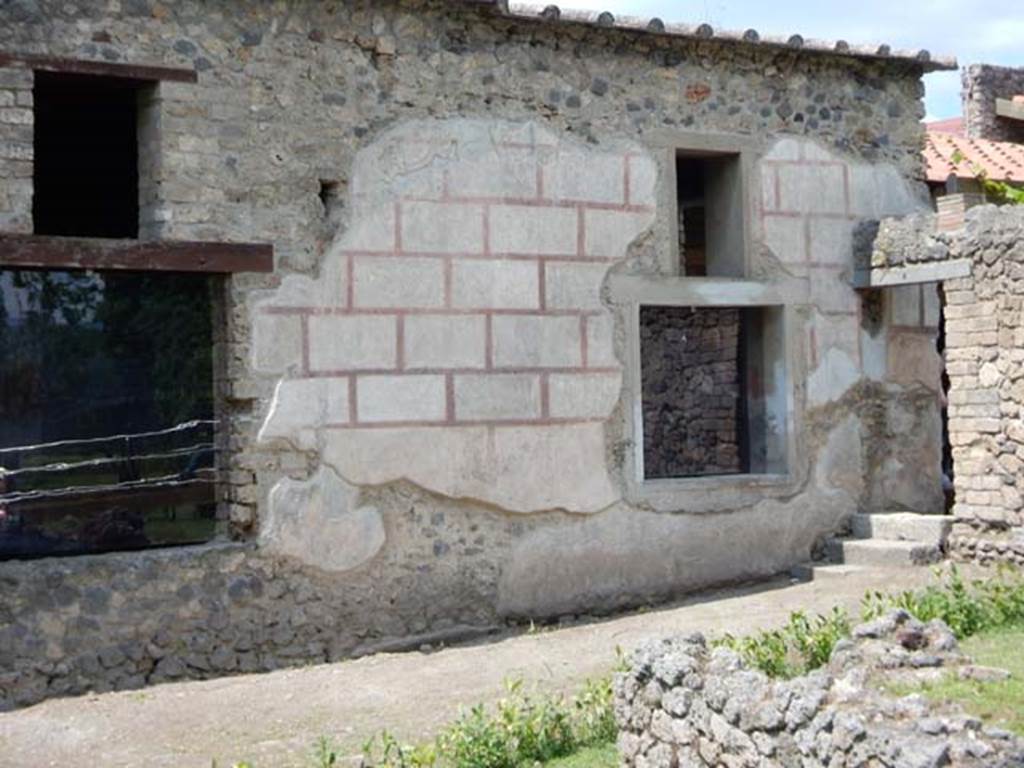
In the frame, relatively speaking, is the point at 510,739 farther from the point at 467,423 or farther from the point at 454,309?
the point at 454,309

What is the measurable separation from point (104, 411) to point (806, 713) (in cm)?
483

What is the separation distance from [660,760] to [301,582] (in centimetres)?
333

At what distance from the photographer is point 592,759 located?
6016mm

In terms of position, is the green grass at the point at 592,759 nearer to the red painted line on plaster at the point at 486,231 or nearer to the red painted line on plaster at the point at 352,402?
the red painted line on plaster at the point at 352,402

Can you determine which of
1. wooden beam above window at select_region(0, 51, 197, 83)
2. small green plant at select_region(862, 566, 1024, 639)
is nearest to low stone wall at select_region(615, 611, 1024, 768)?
small green plant at select_region(862, 566, 1024, 639)

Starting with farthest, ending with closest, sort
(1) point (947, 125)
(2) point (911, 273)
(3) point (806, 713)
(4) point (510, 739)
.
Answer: (1) point (947, 125)
(2) point (911, 273)
(4) point (510, 739)
(3) point (806, 713)

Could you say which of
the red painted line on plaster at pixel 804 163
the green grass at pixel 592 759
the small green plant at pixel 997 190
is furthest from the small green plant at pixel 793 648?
the small green plant at pixel 997 190

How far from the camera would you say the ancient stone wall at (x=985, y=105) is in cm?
1761

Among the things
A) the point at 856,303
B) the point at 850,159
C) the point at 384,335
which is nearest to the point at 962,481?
the point at 856,303

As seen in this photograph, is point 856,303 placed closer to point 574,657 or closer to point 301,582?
point 574,657

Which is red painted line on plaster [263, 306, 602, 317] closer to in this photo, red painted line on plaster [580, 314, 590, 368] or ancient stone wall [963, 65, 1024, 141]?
red painted line on plaster [580, 314, 590, 368]

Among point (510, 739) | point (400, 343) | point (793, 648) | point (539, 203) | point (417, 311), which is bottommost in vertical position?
point (510, 739)

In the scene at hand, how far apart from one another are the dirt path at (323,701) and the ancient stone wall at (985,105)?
10.0 m

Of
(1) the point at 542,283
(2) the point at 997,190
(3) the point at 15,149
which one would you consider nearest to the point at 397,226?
(1) the point at 542,283
